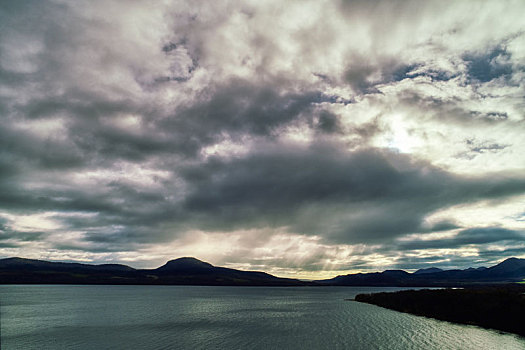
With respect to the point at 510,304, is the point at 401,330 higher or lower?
lower

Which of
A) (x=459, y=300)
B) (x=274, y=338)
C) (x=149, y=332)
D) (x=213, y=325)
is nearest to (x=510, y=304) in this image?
(x=459, y=300)

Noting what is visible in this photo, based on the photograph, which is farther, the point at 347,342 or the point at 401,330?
the point at 401,330

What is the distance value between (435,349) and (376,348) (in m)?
10.1

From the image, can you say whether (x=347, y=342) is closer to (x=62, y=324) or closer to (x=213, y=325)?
(x=213, y=325)

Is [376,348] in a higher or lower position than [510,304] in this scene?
lower

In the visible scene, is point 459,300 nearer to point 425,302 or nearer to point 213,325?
point 425,302

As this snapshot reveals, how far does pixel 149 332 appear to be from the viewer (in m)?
68.8

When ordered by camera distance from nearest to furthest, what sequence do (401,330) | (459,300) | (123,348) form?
(123,348) → (401,330) → (459,300)

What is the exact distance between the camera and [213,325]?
8138cm

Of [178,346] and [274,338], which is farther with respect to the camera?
[274,338]

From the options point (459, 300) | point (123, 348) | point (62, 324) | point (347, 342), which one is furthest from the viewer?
point (459, 300)

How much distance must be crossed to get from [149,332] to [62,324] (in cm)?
2922

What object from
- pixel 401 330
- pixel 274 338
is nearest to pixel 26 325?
pixel 274 338

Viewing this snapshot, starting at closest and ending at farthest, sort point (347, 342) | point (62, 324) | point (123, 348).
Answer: point (123, 348) < point (347, 342) < point (62, 324)
